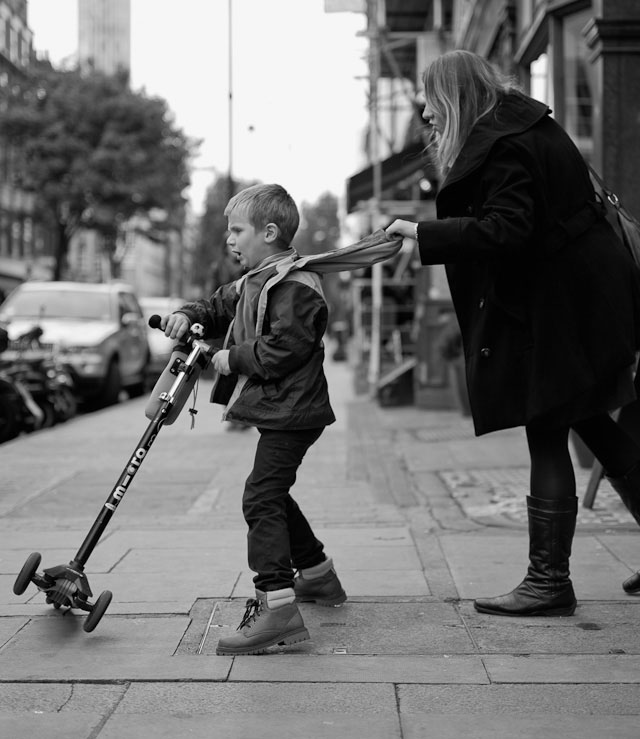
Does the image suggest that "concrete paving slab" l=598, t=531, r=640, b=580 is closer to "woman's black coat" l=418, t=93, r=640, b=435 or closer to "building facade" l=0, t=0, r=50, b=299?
"woman's black coat" l=418, t=93, r=640, b=435

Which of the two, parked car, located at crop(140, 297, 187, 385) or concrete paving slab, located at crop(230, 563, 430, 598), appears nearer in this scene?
concrete paving slab, located at crop(230, 563, 430, 598)

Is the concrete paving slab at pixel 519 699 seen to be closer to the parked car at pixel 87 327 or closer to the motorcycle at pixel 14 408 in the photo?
the motorcycle at pixel 14 408

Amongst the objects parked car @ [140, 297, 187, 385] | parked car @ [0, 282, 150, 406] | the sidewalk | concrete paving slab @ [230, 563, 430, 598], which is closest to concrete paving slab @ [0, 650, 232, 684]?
the sidewalk

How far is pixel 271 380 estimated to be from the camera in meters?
3.63

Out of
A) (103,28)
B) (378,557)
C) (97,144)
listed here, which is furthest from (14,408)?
(103,28)

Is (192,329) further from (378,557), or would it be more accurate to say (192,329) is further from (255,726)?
(378,557)

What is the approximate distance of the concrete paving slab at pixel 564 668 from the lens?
10.5 feet

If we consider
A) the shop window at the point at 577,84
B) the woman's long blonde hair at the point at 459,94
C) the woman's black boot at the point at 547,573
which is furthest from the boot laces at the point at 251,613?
the shop window at the point at 577,84

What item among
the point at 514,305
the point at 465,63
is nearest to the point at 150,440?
the point at 514,305

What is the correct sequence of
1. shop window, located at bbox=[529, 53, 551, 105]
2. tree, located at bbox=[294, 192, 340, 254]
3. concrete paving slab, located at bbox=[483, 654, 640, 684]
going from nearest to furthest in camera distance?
concrete paving slab, located at bbox=[483, 654, 640, 684]
shop window, located at bbox=[529, 53, 551, 105]
tree, located at bbox=[294, 192, 340, 254]

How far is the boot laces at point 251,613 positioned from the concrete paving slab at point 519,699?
0.59 m

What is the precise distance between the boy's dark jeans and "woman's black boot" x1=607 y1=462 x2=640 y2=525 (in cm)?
110

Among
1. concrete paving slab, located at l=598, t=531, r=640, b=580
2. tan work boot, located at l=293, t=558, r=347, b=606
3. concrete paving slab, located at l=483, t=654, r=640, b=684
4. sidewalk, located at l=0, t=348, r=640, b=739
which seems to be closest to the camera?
sidewalk, located at l=0, t=348, r=640, b=739

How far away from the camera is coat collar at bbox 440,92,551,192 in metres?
3.69
